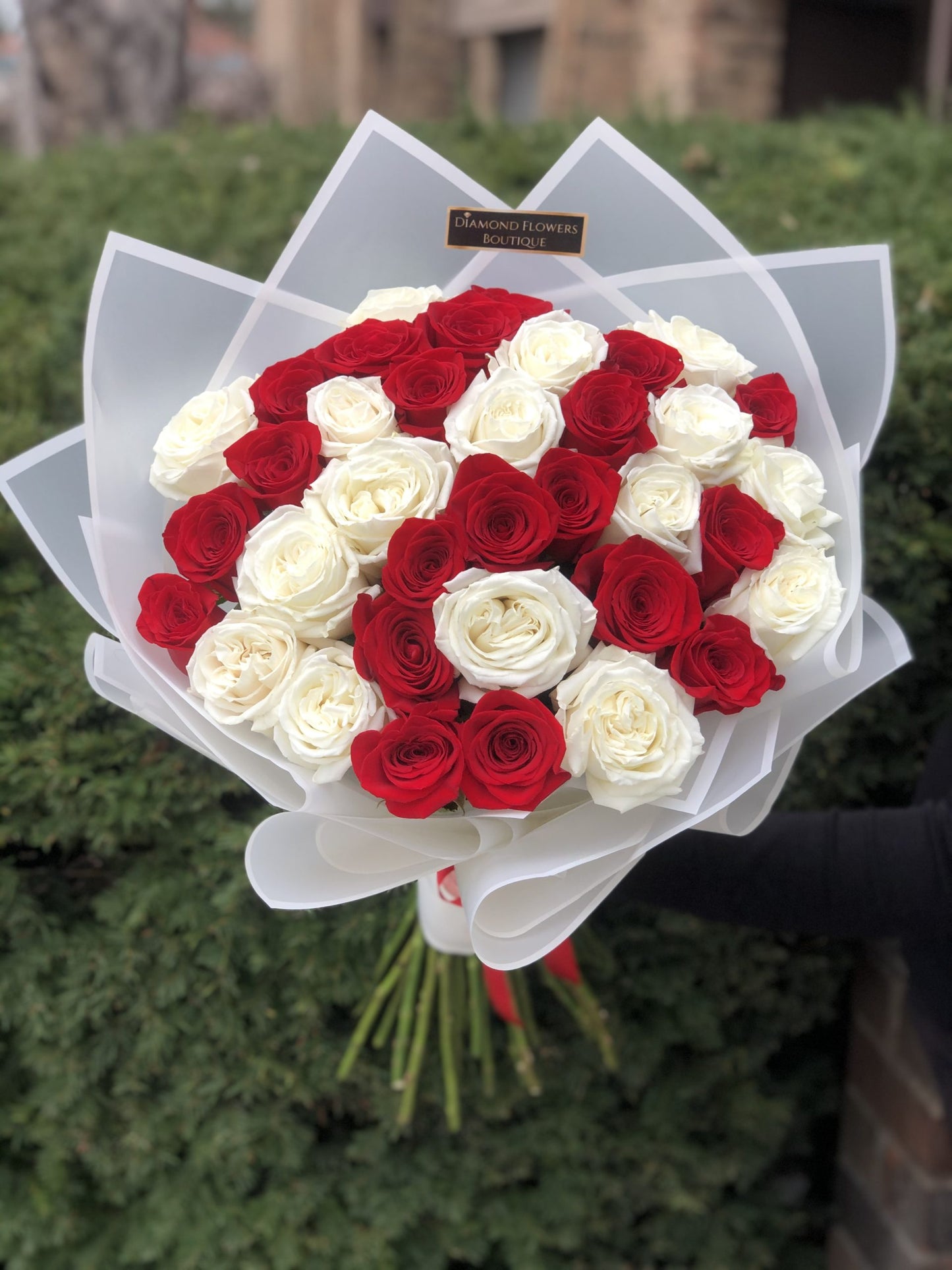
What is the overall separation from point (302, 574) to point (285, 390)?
0.94 ft

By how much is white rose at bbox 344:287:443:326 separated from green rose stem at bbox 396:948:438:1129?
1086 mm

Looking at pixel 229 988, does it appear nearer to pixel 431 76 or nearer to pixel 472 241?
pixel 472 241

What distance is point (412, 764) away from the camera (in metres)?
0.96

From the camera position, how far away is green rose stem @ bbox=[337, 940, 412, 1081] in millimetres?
1780

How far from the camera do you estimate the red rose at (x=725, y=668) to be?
987 mm

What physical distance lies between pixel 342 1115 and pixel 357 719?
143 centimetres

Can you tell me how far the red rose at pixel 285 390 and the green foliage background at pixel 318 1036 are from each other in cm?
83

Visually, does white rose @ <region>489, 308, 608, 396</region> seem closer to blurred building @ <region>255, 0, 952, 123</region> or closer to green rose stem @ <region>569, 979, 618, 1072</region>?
green rose stem @ <region>569, 979, 618, 1072</region>

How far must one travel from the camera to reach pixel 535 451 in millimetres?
1075

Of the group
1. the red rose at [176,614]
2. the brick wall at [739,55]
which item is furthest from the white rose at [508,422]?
the brick wall at [739,55]

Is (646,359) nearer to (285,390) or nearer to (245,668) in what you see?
(285,390)

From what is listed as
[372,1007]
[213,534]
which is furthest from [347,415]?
[372,1007]

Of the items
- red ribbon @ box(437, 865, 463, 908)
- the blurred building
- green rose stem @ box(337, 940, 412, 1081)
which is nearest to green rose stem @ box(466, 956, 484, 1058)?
green rose stem @ box(337, 940, 412, 1081)

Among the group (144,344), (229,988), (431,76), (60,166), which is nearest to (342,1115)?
(229,988)
